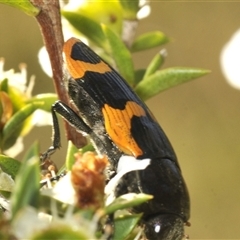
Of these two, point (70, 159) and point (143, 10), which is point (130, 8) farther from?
point (70, 159)

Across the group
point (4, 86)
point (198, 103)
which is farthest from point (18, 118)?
point (198, 103)

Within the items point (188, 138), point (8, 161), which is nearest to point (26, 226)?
point (8, 161)

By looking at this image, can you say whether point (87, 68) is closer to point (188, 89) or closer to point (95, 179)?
point (95, 179)

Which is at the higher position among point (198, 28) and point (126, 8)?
point (198, 28)

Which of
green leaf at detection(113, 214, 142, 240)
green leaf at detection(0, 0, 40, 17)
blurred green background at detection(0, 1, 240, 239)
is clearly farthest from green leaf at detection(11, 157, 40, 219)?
blurred green background at detection(0, 1, 240, 239)

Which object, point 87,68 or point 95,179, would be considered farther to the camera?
point 87,68

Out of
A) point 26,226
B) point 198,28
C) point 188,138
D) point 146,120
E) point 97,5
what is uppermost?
point 198,28

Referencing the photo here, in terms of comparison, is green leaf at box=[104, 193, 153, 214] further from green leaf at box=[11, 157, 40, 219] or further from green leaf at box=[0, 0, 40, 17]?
green leaf at box=[0, 0, 40, 17]
